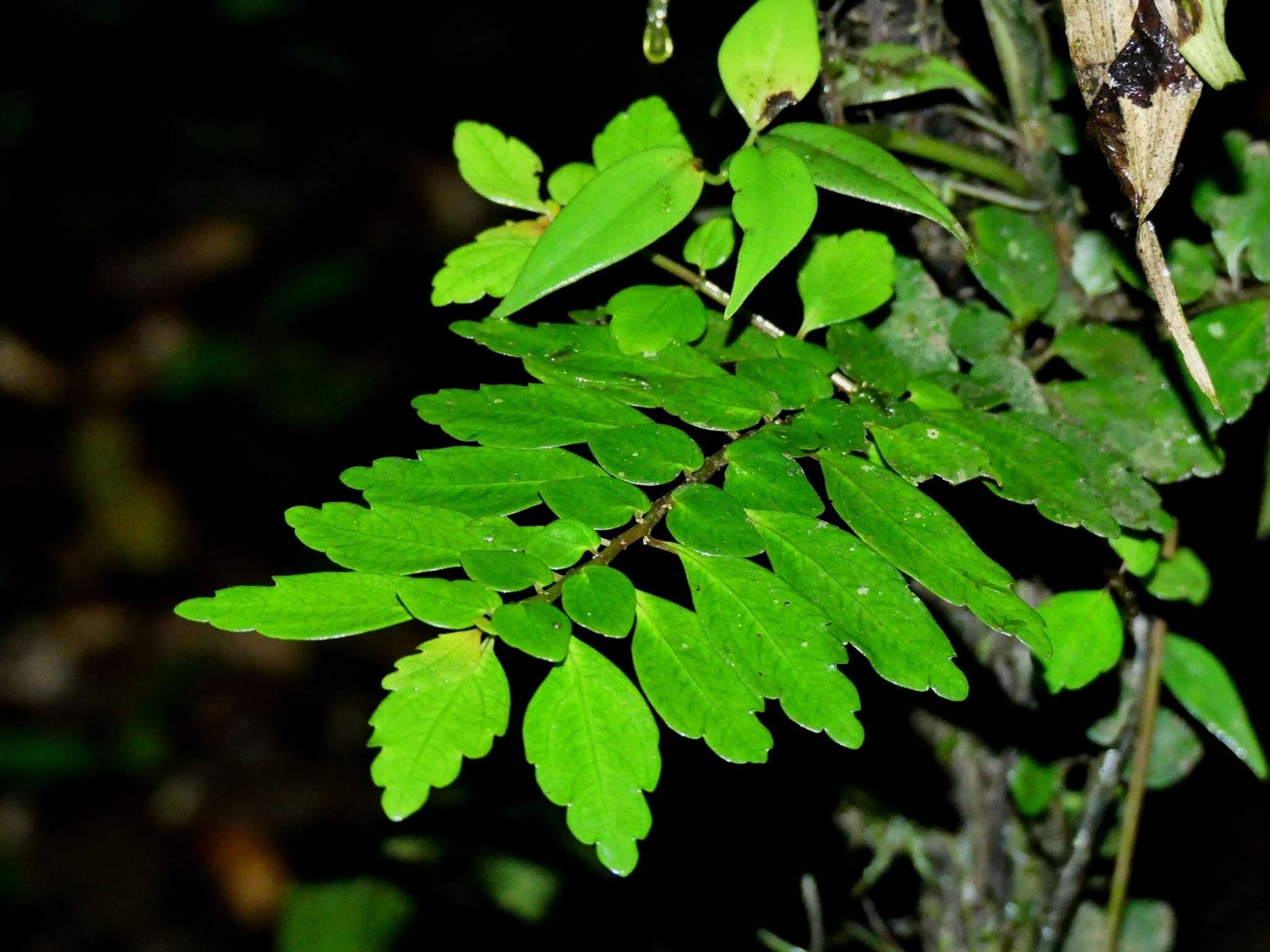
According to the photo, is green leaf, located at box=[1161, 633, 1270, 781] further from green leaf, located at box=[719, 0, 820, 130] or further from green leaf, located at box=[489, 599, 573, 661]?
green leaf, located at box=[489, 599, 573, 661]

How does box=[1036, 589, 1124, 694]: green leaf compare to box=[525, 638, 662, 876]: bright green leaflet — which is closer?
box=[525, 638, 662, 876]: bright green leaflet

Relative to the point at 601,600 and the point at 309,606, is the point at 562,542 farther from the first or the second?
the point at 309,606

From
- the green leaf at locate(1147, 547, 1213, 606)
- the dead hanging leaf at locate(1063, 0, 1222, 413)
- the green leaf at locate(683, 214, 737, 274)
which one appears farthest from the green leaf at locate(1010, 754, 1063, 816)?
the green leaf at locate(683, 214, 737, 274)

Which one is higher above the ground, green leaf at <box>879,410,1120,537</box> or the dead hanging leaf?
the dead hanging leaf

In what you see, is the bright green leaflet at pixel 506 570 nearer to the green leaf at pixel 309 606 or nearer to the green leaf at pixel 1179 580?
the green leaf at pixel 309 606

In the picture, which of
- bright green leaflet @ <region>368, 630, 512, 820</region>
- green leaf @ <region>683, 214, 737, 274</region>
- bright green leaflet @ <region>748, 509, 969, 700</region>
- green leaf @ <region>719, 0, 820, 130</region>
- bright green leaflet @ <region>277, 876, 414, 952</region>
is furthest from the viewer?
bright green leaflet @ <region>277, 876, 414, 952</region>

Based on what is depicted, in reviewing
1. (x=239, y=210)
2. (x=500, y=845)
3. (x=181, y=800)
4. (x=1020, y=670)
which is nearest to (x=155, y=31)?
(x=239, y=210)

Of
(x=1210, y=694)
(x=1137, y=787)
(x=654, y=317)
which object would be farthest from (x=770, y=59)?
(x=1137, y=787)
